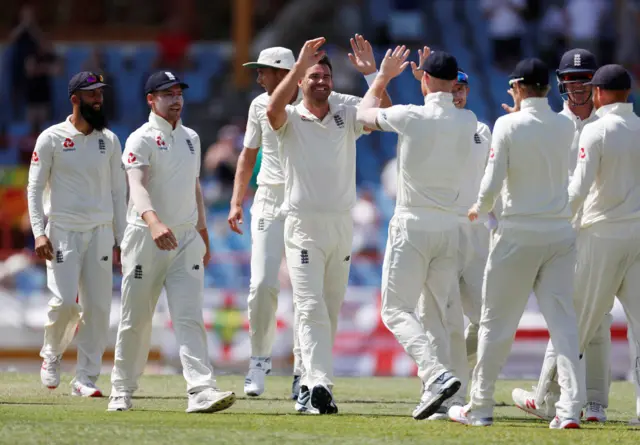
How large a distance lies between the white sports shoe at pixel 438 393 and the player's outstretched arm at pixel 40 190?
339 cm

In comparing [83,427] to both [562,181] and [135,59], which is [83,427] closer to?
[562,181]

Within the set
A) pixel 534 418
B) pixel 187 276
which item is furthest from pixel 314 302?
pixel 534 418

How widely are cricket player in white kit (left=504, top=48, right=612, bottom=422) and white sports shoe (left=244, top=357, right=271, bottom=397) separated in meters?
2.04

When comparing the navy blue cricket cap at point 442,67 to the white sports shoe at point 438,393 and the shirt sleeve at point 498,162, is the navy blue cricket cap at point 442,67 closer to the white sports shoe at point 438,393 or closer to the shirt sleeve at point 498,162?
the shirt sleeve at point 498,162

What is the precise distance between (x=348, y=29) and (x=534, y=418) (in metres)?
15.9

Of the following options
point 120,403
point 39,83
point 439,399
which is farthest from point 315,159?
point 39,83

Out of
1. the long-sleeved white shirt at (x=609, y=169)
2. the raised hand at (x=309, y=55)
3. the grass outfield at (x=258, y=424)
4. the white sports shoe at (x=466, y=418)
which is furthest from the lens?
the raised hand at (x=309, y=55)

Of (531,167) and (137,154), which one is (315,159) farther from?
(531,167)

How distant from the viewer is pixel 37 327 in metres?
18.3

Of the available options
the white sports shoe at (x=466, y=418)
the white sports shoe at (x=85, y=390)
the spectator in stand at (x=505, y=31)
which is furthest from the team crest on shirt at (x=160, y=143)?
the spectator in stand at (x=505, y=31)

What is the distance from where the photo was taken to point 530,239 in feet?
31.0

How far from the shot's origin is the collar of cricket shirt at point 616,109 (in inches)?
391

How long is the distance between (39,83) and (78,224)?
13.6 metres

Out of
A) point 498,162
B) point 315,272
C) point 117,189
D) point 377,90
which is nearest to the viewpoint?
point 498,162
